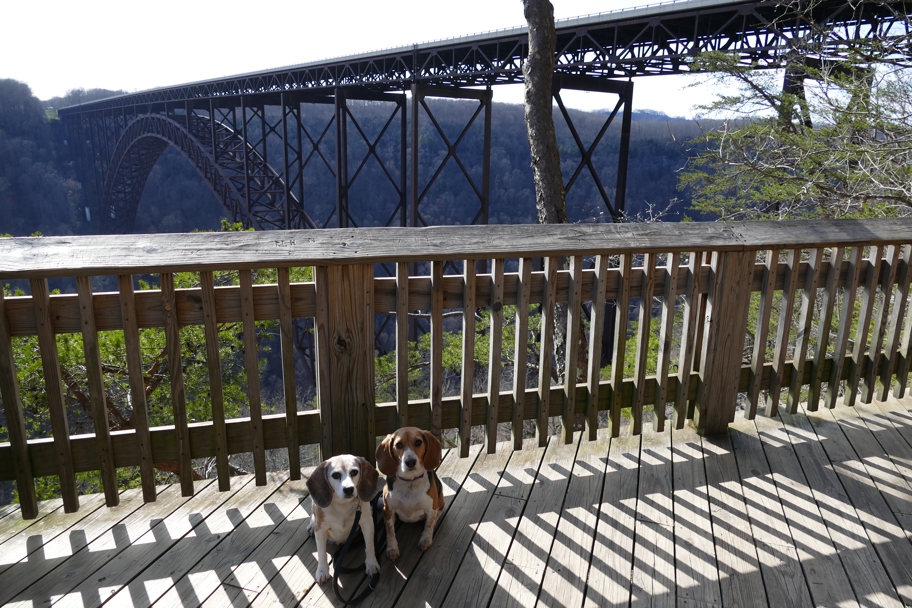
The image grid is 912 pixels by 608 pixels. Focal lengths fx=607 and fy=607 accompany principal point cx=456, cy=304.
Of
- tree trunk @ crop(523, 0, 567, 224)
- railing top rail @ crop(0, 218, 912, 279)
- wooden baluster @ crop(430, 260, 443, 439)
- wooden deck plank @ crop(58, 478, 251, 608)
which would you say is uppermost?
tree trunk @ crop(523, 0, 567, 224)

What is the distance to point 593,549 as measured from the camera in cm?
179

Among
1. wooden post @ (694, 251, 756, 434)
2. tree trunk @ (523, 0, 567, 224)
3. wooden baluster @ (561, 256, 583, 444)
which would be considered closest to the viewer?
wooden baluster @ (561, 256, 583, 444)

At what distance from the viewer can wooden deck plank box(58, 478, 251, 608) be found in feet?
5.12

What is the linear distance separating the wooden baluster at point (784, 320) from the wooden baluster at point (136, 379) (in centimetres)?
226

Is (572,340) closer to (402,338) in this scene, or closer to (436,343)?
(436,343)

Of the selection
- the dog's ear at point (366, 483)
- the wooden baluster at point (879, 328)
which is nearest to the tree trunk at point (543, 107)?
the wooden baluster at point (879, 328)

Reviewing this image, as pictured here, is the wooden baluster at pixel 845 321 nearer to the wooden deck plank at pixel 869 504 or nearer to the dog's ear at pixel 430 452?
the wooden deck plank at pixel 869 504

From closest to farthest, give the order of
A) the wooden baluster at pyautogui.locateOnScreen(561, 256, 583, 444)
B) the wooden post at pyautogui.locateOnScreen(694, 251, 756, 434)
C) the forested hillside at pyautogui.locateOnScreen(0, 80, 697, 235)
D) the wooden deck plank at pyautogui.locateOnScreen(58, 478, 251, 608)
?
the wooden deck plank at pyautogui.locateOnScreen(58, 478, 251, 608) → the wooden baluster at pyautogui.locateOnScreen(561, 256, 583, 444) → the wooden post at pyautogui.locateOnScreen(694, 251, 756, 434) → the forested hillside at pyautogui.locateOnScreen(0, 80, 697, 235)

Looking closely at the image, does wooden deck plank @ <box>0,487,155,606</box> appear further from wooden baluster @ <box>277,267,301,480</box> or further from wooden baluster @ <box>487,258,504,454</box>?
wooden baluster @ <box>487,258,504,454</box>

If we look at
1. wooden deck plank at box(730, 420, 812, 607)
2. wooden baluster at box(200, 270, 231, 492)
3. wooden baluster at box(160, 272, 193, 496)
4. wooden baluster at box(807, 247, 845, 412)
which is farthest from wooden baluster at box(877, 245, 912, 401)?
wooden baluster at box(160, 272, 193, 496)

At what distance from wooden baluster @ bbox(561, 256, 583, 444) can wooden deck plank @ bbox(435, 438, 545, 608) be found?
0.18 metres

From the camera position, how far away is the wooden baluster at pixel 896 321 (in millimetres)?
2717

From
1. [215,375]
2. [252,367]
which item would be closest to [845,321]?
[252,367]

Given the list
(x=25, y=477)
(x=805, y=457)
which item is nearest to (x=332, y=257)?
(x=25, y=477)
